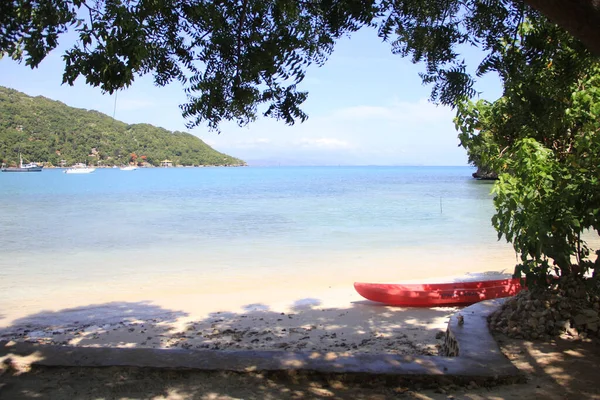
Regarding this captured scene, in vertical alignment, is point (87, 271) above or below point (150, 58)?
below

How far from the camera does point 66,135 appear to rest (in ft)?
205

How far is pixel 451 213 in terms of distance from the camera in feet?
77.0

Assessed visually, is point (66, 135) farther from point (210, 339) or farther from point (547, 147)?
point (547, 147)

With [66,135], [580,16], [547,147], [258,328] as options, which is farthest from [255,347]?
[66,135]

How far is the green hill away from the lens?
48.3m

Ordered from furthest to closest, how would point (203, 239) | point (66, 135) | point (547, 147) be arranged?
point (66, 135) → point (203, 239) → point (547, 147)

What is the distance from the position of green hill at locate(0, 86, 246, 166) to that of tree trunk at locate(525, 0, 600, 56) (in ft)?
167

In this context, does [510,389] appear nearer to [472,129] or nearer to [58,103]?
[472,129]

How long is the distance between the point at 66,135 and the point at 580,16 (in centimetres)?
6778

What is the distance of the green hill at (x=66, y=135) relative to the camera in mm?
48312

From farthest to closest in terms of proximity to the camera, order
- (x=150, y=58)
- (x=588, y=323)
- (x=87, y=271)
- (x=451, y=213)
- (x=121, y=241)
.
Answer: (x=451, y=213)
(x=121, y=241)
(x=87, y=271)
(x=588, y=323)
(x=150, y=58)

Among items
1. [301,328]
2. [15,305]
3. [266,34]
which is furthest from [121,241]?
[266,34]

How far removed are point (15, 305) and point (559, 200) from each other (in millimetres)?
7910

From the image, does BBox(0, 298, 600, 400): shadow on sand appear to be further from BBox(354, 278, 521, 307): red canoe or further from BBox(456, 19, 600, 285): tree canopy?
BBox(456, 19, 600, 285): tree canopy
